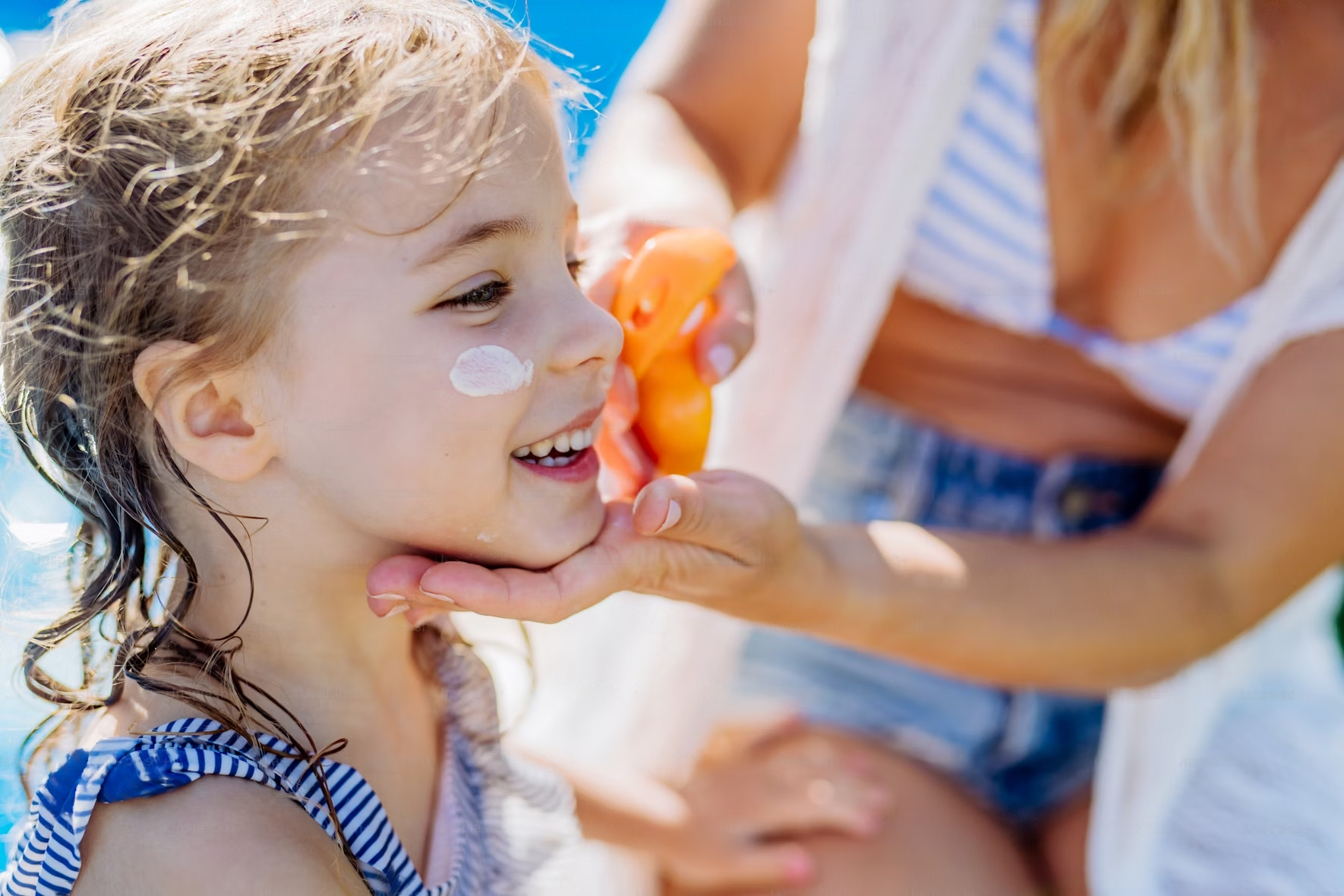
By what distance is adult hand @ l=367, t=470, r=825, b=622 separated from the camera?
84cm

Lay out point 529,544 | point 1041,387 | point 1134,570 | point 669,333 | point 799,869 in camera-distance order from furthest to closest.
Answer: point 1041,387
point 799,869
point 1134,570
point 669,333
point 529,544

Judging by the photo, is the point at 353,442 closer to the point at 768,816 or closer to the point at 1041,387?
the point at 768,816

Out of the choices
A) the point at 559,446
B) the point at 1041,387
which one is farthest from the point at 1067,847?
the point at 559,446

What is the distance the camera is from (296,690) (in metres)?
0.91

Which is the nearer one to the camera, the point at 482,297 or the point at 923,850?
the point at 482,297

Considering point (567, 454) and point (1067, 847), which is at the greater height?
point (567, 454)

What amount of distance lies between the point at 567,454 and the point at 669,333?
159mm

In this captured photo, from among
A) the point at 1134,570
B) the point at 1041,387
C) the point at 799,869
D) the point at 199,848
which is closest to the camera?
the point at 199,848

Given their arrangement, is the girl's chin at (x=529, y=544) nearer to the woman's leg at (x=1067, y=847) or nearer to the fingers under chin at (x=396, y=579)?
the fingers under chin at (x=396, y=579)

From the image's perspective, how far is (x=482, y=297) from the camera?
2.74 feet

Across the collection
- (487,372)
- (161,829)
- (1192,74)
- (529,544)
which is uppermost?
(1192,74)

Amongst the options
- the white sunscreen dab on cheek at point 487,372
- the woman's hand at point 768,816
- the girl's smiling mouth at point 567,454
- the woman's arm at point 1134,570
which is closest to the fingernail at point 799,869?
the woman's hand at point 768,816

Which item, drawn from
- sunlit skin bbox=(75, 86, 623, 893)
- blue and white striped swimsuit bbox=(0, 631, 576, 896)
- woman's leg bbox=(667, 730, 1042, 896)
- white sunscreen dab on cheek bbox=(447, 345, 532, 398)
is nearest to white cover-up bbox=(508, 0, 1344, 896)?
woman's leg bbox=(667, 730, 1042, 896)

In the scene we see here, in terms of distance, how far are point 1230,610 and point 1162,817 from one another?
0.34 metres
